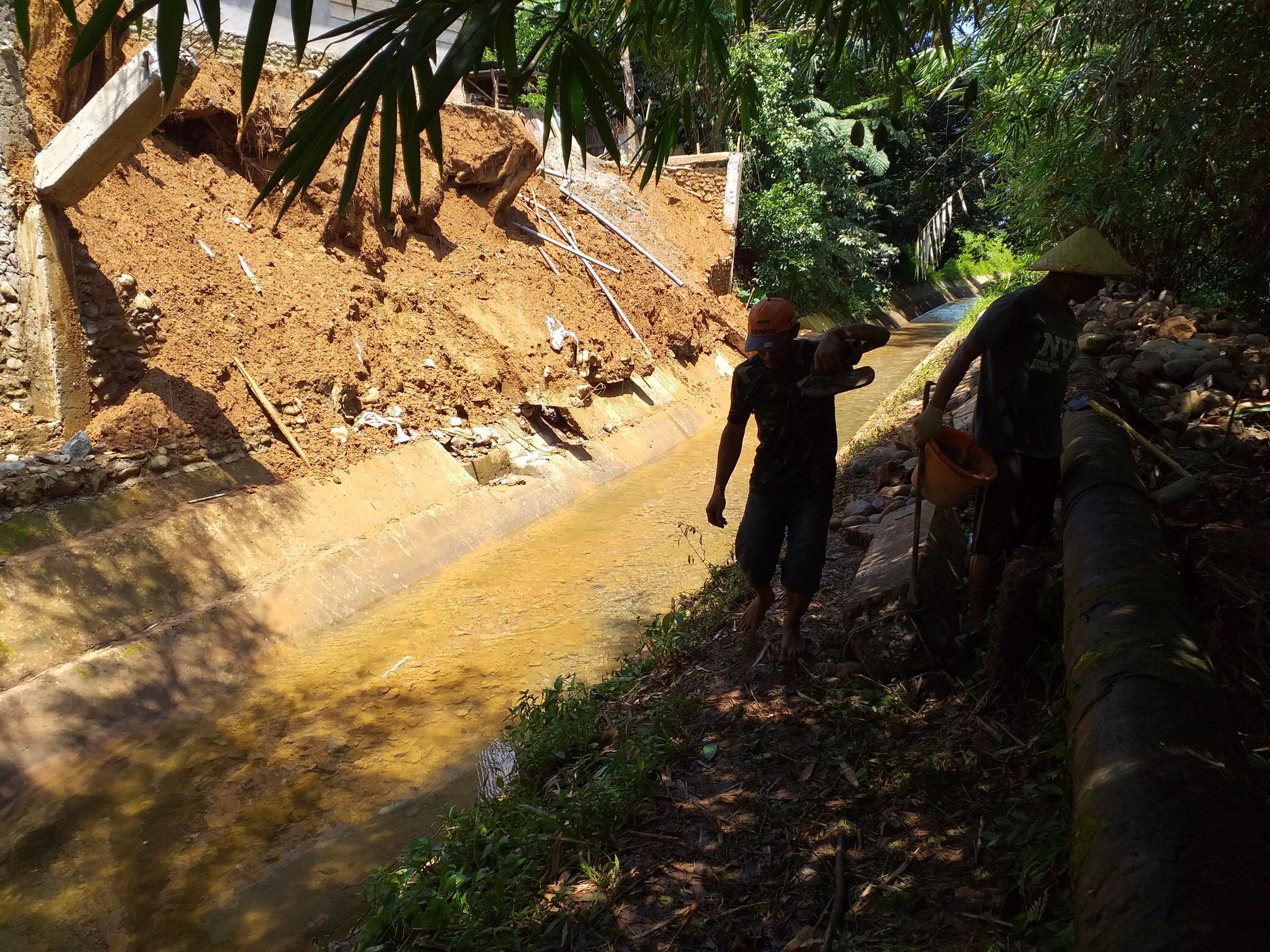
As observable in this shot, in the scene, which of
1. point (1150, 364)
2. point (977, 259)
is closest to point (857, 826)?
point (1150, 364)

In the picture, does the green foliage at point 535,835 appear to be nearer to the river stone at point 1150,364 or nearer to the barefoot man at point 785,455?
the barefoot man at point 785,455

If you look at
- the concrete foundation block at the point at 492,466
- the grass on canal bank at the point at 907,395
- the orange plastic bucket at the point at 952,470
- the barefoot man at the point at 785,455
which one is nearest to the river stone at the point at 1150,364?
the grass on canal bank at the point at 907,395

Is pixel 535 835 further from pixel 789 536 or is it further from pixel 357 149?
pixel 357 149

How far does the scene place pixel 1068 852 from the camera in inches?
94.4

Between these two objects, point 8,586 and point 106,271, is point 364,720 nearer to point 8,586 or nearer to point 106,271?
point 8,586

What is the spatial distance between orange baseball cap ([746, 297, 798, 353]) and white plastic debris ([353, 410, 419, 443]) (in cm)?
579

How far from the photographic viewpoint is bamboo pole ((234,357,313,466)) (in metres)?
7.94

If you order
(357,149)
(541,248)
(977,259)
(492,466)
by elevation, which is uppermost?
(357,149)

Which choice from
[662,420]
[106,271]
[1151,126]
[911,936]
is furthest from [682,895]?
[662,420]

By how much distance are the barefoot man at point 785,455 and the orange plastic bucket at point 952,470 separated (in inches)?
16.0

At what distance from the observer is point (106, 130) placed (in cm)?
630

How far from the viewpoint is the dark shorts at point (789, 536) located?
3.88 m

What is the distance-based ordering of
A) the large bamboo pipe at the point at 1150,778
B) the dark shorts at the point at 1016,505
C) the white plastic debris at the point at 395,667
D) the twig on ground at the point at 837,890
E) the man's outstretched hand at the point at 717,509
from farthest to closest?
the white plastic debris at the point at 395,667 < the man's outstretched hand at the point at 717,509 < the dark shorts at the point at 1016,505 < the twig on ground at the point at 837,890 < the large bamboo pipe at the point at 1150,778

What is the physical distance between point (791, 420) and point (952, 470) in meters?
0.73
